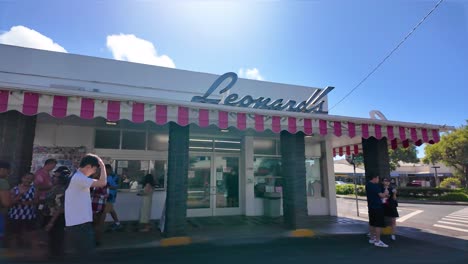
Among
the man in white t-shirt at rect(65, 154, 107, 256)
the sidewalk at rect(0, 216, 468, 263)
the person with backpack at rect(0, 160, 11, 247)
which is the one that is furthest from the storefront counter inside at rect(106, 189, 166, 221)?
the man in white t-shirt at rect(65, 154, 107, 256)

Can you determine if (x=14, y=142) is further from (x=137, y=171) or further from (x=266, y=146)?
(x=266, y=146)

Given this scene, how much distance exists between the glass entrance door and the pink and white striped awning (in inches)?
171

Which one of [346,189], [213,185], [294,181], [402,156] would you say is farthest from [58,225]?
[402,156]

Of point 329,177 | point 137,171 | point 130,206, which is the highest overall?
point 137,171

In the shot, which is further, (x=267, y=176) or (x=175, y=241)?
(x=267, y=176)

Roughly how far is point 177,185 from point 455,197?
21.4m

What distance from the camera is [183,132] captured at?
284 inches

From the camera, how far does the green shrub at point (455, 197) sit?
62.9ft

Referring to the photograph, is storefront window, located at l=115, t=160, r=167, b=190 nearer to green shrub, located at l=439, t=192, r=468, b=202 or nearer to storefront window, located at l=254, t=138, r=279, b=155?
storefront window, located at l=254, t=138, r=279, b=155

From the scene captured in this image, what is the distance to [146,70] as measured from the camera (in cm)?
1083

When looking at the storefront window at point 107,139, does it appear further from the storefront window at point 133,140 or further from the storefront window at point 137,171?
the storefront window at point 137,171

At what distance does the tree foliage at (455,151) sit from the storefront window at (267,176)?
18420 millimetres

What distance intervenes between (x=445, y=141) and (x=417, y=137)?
2019 cm

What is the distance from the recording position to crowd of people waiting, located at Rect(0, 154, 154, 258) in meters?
3.37
